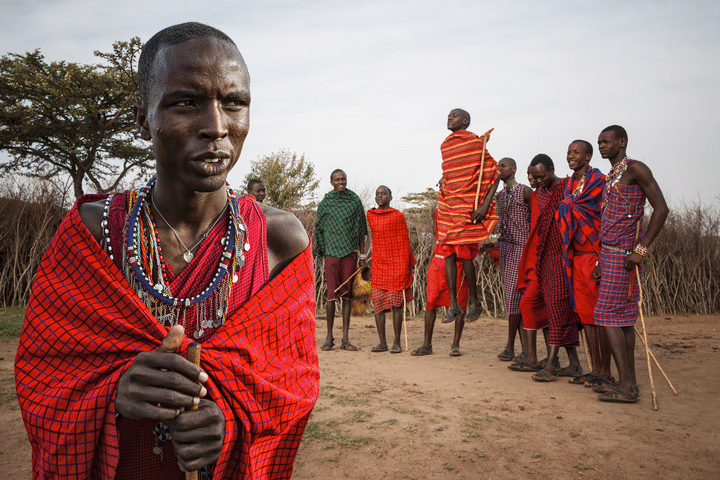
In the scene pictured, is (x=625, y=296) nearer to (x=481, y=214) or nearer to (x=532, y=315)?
(x=532, y=315)

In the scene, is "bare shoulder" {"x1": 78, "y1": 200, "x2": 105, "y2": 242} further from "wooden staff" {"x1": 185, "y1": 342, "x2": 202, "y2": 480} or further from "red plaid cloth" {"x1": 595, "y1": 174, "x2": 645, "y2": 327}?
"red plaid cloth" {"x1": 595, "y1": 174, "x2": 645, "y2": 327}

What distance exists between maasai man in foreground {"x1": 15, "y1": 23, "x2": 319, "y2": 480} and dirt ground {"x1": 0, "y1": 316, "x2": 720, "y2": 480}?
1863 mm

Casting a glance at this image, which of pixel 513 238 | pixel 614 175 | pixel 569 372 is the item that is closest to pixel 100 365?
pixel 614 175

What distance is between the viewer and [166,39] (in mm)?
1243

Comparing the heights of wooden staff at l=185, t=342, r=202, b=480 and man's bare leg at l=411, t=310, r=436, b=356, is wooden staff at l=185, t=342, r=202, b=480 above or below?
above

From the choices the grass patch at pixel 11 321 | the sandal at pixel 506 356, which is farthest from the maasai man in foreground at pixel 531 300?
the grass patch at pixel 11 321

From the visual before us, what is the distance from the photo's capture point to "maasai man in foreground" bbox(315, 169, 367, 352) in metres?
7.05

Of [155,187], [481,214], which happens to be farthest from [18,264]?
[155,187]

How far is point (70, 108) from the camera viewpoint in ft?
51.3

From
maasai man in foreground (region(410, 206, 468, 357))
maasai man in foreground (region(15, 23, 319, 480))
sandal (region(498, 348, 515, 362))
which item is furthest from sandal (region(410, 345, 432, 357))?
maasai man in foreground (region(15, 23, 319, 480))

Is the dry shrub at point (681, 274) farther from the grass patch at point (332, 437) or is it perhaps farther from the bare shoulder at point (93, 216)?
the bare shoulder at point (93, 216)

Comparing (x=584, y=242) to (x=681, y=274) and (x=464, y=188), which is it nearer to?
(x=464, y=188)

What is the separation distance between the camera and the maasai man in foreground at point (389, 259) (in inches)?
281

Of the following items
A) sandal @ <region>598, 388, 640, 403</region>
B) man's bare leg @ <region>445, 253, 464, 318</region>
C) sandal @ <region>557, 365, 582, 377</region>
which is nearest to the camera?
sandal @ <region>598, 388, 640, 403</region>
